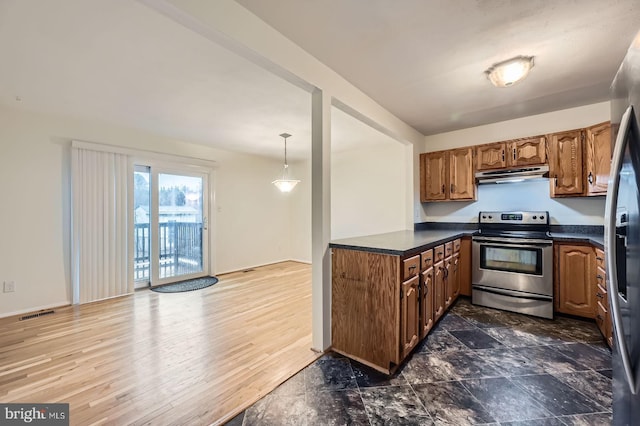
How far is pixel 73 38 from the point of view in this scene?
6.18 feet

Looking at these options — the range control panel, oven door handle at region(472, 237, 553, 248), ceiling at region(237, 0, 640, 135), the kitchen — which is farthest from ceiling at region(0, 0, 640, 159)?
oven door handle at region(472, 237, 553, 248)

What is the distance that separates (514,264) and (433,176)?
1619mm

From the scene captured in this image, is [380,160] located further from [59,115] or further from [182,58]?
[59,115]

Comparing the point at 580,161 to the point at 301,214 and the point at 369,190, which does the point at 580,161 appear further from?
the point at 301,214

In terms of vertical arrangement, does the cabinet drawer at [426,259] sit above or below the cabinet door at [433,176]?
below

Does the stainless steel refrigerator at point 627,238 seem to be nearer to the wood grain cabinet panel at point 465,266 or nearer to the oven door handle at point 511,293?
the oven door handle at point 511,293

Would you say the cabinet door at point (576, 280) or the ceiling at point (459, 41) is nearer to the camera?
the ceiling at point (459, 41)

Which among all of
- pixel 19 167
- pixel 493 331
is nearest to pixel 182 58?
pixel 19 167

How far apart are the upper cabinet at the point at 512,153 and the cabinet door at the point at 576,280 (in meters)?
1.10

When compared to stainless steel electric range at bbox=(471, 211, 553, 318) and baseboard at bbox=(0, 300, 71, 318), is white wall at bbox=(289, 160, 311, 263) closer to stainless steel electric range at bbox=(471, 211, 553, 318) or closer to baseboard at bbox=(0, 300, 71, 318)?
stainless steel electric range at bbox=(471, 211, 553, 318)

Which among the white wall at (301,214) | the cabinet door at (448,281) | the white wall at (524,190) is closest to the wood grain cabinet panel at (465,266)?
the cabinet door at (448,281)

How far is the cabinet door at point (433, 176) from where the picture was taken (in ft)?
13.1

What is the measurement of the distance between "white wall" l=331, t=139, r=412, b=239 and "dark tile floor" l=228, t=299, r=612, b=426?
90.1 inches

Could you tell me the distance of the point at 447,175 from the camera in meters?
3.96
